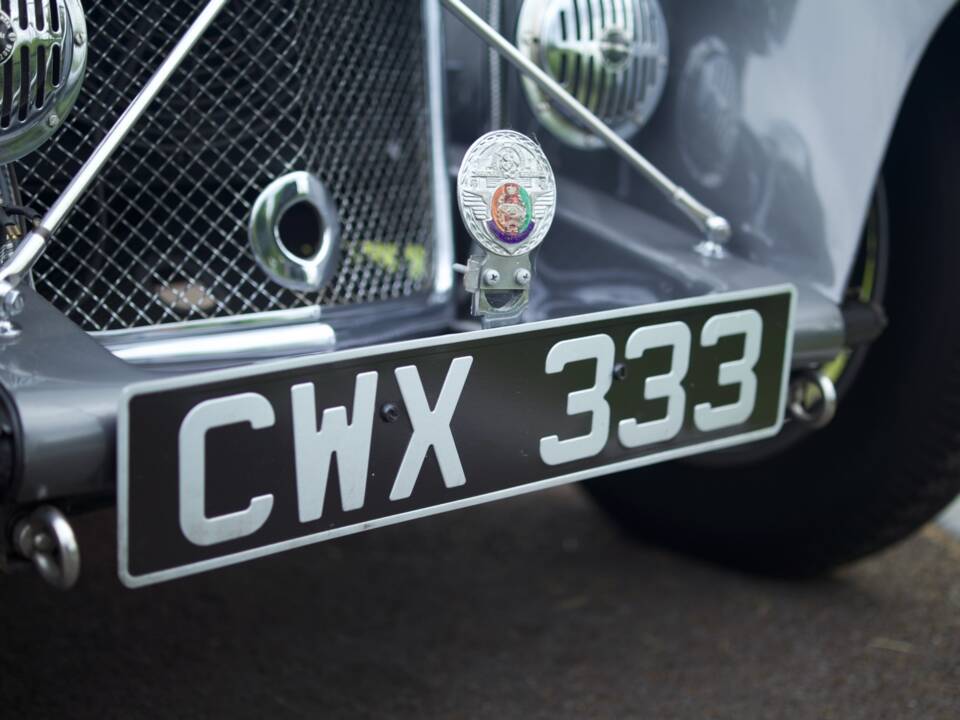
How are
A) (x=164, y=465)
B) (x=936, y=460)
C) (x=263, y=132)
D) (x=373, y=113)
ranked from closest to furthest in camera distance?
(x=164, y=465) → (x=263, y=132) → (x=373, y=113) → (x=936, y=460)

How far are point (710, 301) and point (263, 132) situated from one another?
0.58 meters

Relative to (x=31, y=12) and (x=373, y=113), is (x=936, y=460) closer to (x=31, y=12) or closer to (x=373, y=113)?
(x=373, y=113)

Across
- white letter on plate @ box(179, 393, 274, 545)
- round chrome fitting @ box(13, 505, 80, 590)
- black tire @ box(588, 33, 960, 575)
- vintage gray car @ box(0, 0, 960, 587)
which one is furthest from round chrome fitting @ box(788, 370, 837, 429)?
round chrome fitting @ box(13, 505, 80, 590)

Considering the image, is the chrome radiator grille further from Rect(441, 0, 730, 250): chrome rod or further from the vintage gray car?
Rect(441, 0, 730, 250): chrome rod

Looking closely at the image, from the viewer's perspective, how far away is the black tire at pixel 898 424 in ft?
5.39

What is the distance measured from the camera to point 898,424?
5.51 ft

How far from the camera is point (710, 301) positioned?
130 centimetres

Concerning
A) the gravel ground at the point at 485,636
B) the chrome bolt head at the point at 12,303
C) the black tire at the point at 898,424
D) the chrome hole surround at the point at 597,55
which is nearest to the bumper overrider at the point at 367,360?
the chrome bolt head at the point at 12,303

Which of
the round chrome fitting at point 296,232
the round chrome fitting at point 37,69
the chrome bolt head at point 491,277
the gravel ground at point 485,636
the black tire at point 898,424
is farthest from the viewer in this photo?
the black tire at point 898,424

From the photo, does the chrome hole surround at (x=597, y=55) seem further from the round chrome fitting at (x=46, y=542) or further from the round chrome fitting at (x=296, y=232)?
the round chrome fitting at (x=46, y=542)

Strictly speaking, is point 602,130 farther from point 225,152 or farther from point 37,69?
point 37,69

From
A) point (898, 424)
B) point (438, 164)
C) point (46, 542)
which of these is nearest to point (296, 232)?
point (438, 164)

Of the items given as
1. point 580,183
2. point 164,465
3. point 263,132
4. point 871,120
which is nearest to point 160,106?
point 263,132

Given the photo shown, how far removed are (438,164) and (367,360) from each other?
611 mm
